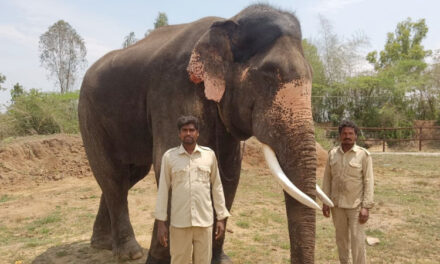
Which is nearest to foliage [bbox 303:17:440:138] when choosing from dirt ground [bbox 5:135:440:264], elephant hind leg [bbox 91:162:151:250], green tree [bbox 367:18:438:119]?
green tree [bbox 367:18:438:119]

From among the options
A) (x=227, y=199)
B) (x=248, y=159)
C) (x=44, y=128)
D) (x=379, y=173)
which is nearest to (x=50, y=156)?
(x=44, y=128)

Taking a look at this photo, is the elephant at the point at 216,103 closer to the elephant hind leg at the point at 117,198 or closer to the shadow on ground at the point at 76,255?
the elephant hind leg at the point at 117,198

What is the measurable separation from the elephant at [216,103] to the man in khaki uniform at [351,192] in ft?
2.96

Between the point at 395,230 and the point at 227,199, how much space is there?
3.13m

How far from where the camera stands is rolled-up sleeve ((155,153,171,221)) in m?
2.60

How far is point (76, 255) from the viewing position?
181 inches

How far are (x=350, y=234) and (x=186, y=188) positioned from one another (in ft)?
5.29

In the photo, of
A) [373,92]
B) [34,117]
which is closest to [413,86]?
[373,92]

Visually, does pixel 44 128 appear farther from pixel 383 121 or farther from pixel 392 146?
pixel 383 121

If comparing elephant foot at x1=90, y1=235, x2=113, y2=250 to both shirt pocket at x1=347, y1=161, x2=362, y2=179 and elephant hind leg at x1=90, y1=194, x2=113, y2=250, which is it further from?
shirt pocket at x1=347, y1=161, x2=362, y2=179

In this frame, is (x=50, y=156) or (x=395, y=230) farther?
(x=50, y=156)

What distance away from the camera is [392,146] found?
22297mm

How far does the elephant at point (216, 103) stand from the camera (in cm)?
251

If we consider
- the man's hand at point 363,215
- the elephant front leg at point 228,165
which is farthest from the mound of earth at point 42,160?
the man's hand at point 363,215
